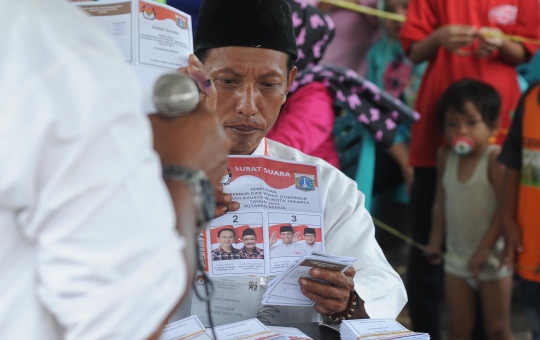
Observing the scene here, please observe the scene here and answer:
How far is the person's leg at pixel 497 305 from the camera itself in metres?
3.41

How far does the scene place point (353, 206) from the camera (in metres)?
2.03

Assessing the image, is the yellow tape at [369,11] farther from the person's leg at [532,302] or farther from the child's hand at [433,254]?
the person's leg at [532,302]

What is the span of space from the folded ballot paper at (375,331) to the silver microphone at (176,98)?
81 cm

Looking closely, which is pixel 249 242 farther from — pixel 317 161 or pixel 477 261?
pixel 477 261

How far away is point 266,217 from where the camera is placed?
1.70 metres

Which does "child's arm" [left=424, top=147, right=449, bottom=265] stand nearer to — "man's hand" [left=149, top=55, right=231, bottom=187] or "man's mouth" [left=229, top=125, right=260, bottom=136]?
"man's mouth" [left=229, top=125, right=260, bottom=136]

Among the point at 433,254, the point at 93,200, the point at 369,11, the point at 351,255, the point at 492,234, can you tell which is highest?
the point at 369,11

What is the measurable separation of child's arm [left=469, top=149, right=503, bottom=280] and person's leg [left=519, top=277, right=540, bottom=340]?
1.32 ft

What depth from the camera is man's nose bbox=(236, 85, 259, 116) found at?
2.04 metres

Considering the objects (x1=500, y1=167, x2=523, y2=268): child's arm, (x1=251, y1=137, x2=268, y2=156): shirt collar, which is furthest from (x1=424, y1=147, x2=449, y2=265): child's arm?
(x1=251, y1=137, x2=268, y2=156): shirt collar

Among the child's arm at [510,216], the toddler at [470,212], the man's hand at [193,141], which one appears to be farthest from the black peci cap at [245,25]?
the toddler at [470,212]

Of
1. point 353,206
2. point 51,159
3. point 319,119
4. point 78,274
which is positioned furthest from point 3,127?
point 319,119

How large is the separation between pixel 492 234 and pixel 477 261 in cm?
16

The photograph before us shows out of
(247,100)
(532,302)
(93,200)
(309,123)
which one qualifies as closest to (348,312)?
(247,100)
